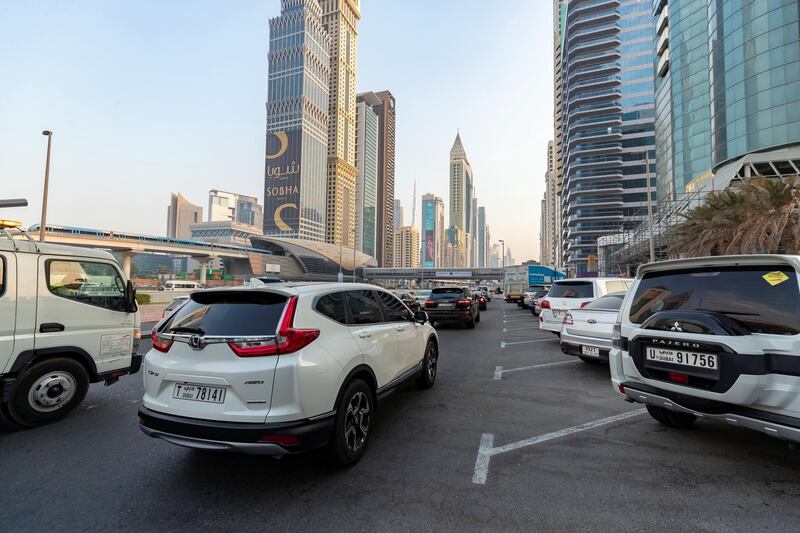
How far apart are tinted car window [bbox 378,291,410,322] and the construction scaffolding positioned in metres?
22.8

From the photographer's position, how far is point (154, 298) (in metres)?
28.4

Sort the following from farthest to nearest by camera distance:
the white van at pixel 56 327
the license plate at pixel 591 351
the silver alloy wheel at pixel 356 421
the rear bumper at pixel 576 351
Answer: the license plate at pixel 591 351, the rear bumper at pixel 576 351, the white van at pixel 56 327, the silver alloy wheel at pixel 356 421

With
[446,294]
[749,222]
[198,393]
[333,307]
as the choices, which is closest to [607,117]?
[749,222]

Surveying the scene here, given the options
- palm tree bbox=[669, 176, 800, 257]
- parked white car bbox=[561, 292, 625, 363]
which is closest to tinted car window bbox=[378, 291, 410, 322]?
parked white car bbox=[561, 292, 625, 363]

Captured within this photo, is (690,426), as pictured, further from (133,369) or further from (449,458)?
(133,369)

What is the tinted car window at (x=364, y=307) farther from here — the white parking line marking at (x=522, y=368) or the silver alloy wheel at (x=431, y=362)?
the white parking line marking at (x=522, y=368)

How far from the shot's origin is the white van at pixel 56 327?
14.8 ft

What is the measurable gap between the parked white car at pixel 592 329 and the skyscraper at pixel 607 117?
9243 cm

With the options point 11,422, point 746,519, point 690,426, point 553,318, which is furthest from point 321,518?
point 553,318

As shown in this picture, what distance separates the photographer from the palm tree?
15.5 m

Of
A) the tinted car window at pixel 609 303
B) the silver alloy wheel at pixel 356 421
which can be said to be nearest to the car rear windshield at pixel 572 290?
the tinted car window at pixel 609 303

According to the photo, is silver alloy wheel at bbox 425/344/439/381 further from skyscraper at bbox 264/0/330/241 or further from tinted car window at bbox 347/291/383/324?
skyscraper at bbox 264/0/330/241

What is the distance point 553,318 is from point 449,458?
7418 millimetres

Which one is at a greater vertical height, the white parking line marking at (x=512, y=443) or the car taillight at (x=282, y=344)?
the car taillight at (x=282, y=344)
